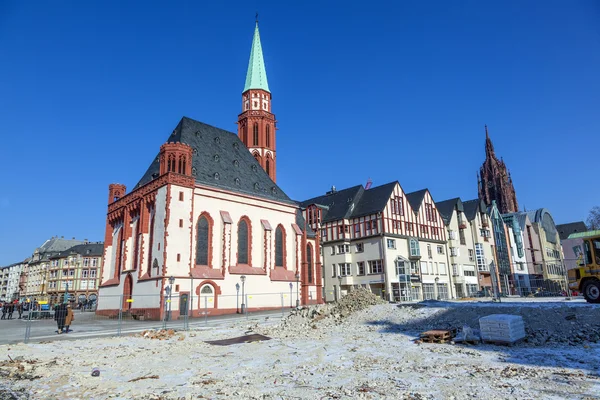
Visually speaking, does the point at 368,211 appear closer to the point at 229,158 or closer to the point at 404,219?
the point at 404,219

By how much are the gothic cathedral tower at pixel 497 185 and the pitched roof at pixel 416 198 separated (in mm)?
50967

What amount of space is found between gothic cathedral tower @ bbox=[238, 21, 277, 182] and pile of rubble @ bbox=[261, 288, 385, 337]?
31.0m

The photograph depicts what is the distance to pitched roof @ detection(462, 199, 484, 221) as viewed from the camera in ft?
202

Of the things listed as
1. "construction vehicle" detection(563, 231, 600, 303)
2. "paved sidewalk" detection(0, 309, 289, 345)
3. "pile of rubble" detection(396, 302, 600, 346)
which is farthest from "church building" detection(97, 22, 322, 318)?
"construction vehicle" detection(563, 231, 600, 303)

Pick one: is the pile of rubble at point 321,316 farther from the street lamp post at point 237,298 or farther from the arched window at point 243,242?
the arched window at point 243,242

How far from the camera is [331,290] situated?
166 ft

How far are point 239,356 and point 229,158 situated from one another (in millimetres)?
31872

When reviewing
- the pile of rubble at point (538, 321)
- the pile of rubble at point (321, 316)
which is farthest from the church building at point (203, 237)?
the pile of rubble at point (538, 321)

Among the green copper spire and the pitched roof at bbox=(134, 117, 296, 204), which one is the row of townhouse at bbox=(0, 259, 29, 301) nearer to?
the green copper spire

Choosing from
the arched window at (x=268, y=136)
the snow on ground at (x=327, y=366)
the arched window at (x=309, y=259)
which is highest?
the arched window at (x=268, y=136)

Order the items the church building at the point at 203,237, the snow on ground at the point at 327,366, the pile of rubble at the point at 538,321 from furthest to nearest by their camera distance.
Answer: the church building at the point at 203,237 → the pile of rubble at the point at 538,321 → the snow on ground at the point at 327,366

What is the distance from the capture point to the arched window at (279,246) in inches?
1639

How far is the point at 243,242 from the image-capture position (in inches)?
1528

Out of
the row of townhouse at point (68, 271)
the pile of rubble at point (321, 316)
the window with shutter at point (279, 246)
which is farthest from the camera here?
the row of townhouse at point (68, 271)
